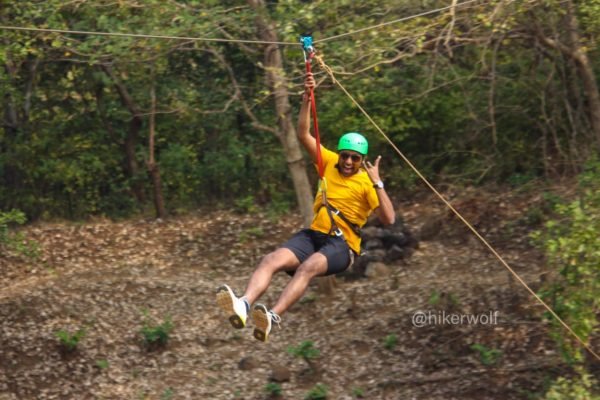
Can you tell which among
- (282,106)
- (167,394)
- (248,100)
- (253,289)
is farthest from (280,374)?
(248,100)

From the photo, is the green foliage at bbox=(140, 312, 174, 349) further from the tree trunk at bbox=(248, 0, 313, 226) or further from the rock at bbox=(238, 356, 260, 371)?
the tree trunk at bbox=(248, 0, 313, 226)

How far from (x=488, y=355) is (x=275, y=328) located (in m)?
2.43

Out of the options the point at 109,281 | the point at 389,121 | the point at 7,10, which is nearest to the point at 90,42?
the point at 7,10

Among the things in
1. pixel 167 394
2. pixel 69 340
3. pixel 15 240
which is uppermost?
pixel 15 240

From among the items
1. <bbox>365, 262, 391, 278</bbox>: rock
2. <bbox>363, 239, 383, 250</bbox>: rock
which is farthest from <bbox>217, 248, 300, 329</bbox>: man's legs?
<bbox>363, 239, 383, 250</bbox>: rock

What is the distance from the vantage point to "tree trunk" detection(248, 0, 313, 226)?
10.7 metres

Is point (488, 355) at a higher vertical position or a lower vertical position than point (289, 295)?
lower

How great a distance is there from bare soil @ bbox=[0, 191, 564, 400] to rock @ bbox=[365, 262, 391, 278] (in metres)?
0.05

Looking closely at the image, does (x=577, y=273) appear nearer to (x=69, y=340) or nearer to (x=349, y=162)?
(x=349, y=162)

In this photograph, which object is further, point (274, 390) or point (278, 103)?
point (278, 103)

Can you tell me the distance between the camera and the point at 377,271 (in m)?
12.4

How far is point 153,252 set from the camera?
13.5m

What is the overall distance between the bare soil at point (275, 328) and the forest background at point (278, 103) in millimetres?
749

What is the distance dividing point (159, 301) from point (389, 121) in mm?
3309
